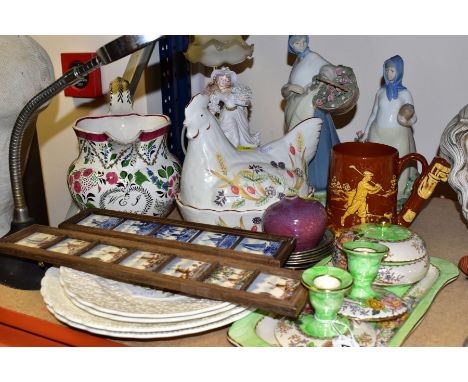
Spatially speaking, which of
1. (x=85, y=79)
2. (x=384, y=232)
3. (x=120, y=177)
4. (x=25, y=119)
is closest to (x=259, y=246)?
(x=384, y=232)

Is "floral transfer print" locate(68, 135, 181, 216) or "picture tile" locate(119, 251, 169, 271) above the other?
"floral transfer print" locate(68, 135, 181, 216)

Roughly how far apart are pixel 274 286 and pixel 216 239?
159 millimetres

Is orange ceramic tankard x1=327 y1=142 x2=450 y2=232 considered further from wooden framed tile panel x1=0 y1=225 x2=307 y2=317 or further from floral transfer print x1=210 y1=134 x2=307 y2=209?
wooden framed tile panel x1=0 y1=225 x2=307 y2=317

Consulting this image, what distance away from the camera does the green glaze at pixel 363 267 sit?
2.24ft

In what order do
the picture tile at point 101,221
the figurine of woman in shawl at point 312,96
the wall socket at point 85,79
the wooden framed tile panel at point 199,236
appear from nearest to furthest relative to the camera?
the wooden framed tile panel at point 199,236
the picture tile at point 101,221
the figurine of woman in shawl at point 312,96
the wall socket at point 85,79

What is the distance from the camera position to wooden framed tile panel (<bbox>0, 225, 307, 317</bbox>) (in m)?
0.64

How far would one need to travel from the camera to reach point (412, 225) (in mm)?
1010

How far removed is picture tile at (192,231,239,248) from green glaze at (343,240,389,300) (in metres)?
0.16

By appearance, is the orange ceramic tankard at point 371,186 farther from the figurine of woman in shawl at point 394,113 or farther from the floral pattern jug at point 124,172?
the floral pattern jug at point 124,172

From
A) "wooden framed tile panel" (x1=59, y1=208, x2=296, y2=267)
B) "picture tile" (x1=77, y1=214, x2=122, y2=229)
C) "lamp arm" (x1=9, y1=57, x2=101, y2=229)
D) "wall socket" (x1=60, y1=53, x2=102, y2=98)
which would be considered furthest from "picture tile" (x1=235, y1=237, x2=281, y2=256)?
"wall socket" (x1=60, y1=53, x2=102, y2=98)

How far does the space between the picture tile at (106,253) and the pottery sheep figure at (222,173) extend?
163mm

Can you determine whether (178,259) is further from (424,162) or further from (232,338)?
(424,162)

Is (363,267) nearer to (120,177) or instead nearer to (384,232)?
(384,232)

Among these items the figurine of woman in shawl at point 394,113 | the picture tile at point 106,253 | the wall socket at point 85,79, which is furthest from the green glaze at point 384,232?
the wall socket at point 85,79
